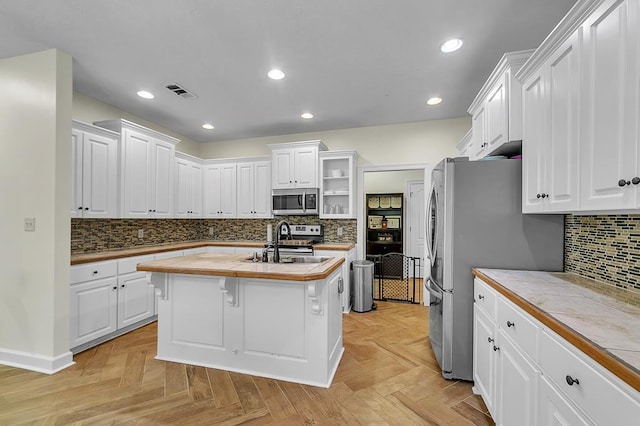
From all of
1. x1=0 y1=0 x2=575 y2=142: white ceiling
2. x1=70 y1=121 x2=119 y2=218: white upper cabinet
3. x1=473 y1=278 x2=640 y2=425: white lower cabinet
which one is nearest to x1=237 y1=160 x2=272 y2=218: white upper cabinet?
x1=0 y1=0 x2=575 y2=142: white ceiling

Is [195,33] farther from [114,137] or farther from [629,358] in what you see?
[629,358]

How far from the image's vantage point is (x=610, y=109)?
3.86 ft

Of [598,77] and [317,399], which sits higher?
[598,77]

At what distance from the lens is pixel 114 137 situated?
10.7ft

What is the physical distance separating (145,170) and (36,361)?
2258 mm

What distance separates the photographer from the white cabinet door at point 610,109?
3.56ft

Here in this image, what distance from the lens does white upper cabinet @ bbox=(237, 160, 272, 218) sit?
15.2 feet

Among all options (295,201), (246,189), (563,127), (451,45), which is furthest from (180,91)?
(563,127)

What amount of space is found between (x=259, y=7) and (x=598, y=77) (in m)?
1.97

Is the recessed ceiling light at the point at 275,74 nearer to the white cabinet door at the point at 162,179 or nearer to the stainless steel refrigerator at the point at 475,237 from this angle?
the stainless steel refrigerator at the point at 475,237

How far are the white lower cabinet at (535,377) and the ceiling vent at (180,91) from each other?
3510mm

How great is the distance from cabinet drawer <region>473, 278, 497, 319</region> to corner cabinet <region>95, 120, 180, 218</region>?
3.86 meters

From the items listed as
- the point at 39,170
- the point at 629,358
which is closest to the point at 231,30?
the point at 39,170

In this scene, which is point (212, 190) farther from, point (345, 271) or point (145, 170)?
Answer: point (345, 271)
